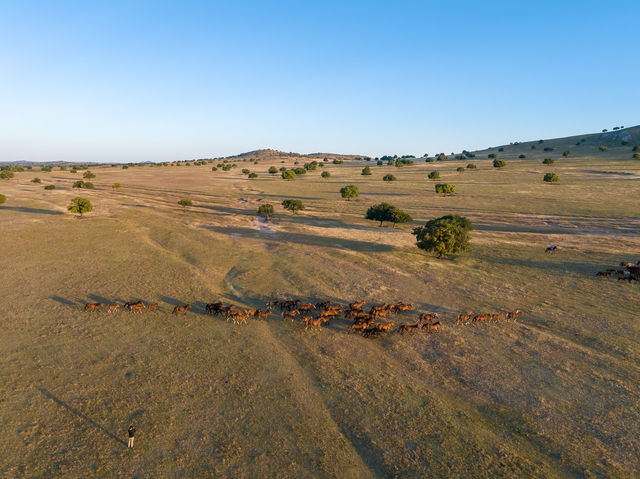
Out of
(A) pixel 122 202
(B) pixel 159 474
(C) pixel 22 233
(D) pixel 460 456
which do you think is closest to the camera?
(B) pixel 159 474

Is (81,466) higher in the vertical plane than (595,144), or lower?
lower

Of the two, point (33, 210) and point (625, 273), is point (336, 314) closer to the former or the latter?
point (625, 273)

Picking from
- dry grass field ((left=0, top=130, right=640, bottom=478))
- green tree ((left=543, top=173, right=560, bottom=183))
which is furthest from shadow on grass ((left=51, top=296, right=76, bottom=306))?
green tree ((left=543, top=173, right=560, bottom=183))

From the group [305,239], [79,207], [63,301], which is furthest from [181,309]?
[79,207]

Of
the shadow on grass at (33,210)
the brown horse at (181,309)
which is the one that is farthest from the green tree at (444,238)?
the shadow on grass at (33,210)

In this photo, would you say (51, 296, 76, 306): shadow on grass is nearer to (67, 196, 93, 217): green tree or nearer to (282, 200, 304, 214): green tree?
(67, 196, 93, 217): green tree

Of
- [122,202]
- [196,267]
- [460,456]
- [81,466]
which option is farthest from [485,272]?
[122,202]

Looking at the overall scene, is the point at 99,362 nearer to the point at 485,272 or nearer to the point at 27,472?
the point at 27,472

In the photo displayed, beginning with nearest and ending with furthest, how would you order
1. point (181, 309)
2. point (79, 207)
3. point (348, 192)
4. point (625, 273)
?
1. point (181, 309)
2. point (625, 273)
3. point (79, 207)
4. point (348, 192)
